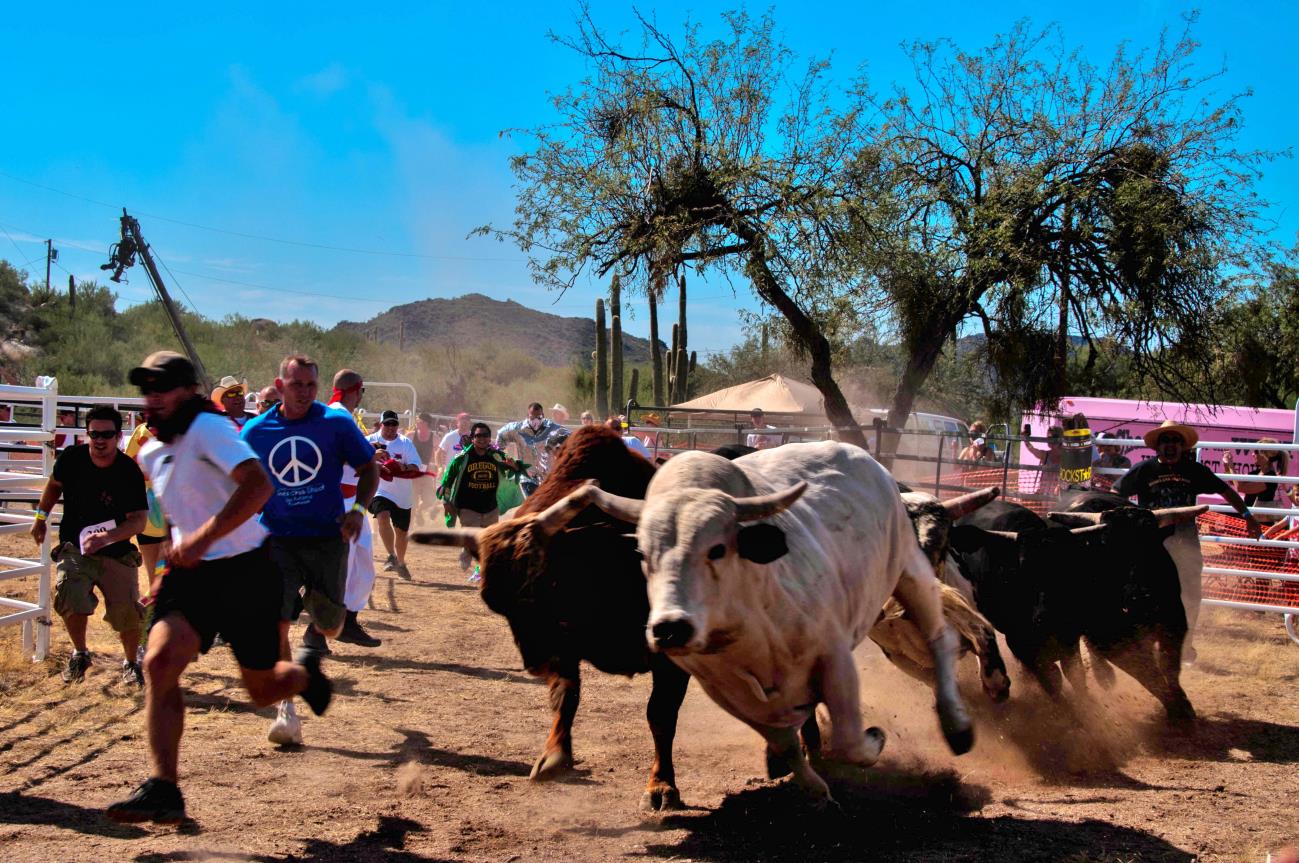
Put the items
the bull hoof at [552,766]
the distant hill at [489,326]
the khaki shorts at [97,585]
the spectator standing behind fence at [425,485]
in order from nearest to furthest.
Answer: the bull hoof at [552,766] < the khaki shorts at [97,585] < the spectator standing behind fence at [425,485] < the distant hill at [489,326]

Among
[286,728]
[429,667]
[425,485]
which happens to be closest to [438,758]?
[286,728]

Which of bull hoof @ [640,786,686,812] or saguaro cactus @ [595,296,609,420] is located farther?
saguaro cactus @ [595,296,609,420]

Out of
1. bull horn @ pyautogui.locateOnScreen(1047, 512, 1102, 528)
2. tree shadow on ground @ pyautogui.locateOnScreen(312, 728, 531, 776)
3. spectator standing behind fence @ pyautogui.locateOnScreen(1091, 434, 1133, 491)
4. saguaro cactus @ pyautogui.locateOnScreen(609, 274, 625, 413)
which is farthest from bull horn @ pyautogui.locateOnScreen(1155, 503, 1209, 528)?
saguaro cactus @ pyautogui.locateOnScreen(609, 274, 625, 413)

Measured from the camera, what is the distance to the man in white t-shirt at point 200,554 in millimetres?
4211

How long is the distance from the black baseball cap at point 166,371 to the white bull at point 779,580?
172 cm

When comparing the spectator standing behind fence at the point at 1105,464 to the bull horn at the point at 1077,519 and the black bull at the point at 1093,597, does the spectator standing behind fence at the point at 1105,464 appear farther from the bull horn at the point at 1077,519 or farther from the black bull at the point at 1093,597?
the black bull at the point at 1093,597

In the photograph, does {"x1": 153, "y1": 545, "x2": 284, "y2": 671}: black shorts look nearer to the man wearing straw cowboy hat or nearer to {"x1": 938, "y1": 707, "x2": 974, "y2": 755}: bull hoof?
{"x1": 938, "y1": 707, "x2": 974, "y2": 755}: bull hoof

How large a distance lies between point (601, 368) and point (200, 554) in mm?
32997

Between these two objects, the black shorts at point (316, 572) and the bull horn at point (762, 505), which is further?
the black shorts at point (316, 572)

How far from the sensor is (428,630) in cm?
972

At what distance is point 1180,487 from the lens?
27.0 ft

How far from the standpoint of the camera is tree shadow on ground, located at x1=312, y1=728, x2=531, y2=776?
5.68 meters

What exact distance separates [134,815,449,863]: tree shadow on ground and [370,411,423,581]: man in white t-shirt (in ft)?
21.1

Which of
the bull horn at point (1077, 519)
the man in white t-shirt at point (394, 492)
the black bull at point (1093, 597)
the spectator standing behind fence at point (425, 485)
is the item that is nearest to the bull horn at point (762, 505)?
the black bull at point (1093, 597)
